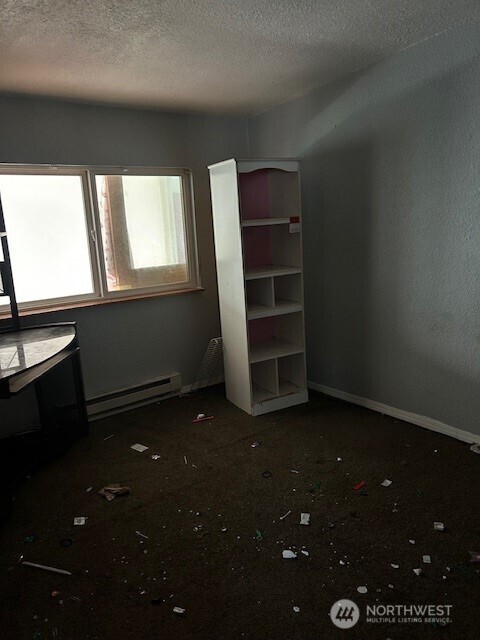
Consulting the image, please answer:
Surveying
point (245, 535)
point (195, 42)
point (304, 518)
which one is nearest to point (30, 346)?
point (245, 535)

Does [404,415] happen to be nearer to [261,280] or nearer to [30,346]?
[261,280]

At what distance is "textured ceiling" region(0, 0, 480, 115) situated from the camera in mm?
2131

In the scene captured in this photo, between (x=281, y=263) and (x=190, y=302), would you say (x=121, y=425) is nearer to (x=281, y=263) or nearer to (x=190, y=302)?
(x=190, y=302)

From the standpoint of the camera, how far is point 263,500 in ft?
8.27

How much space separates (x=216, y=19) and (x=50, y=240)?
206cm

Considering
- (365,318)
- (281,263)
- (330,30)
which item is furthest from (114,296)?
(330,30)

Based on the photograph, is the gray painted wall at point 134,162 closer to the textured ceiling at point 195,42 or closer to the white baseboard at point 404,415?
the textured ceiling at point 195,42

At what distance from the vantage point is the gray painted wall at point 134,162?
3348 mm

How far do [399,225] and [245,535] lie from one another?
2.19m

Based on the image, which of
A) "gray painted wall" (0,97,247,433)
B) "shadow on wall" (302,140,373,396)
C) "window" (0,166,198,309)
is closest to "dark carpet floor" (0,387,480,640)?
"shadow on wall" (302,140,373,396)

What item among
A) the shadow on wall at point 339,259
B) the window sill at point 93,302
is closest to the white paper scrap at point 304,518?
the shadow on wall at point 339,259

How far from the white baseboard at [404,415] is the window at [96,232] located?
5.21 feet

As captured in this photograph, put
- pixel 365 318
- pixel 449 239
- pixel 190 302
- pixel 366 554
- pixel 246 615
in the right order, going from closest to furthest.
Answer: pixel 246 615, pixel 366 554, pixel 449 239, pixel 365 318, pixel 190 302

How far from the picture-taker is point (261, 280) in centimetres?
370
